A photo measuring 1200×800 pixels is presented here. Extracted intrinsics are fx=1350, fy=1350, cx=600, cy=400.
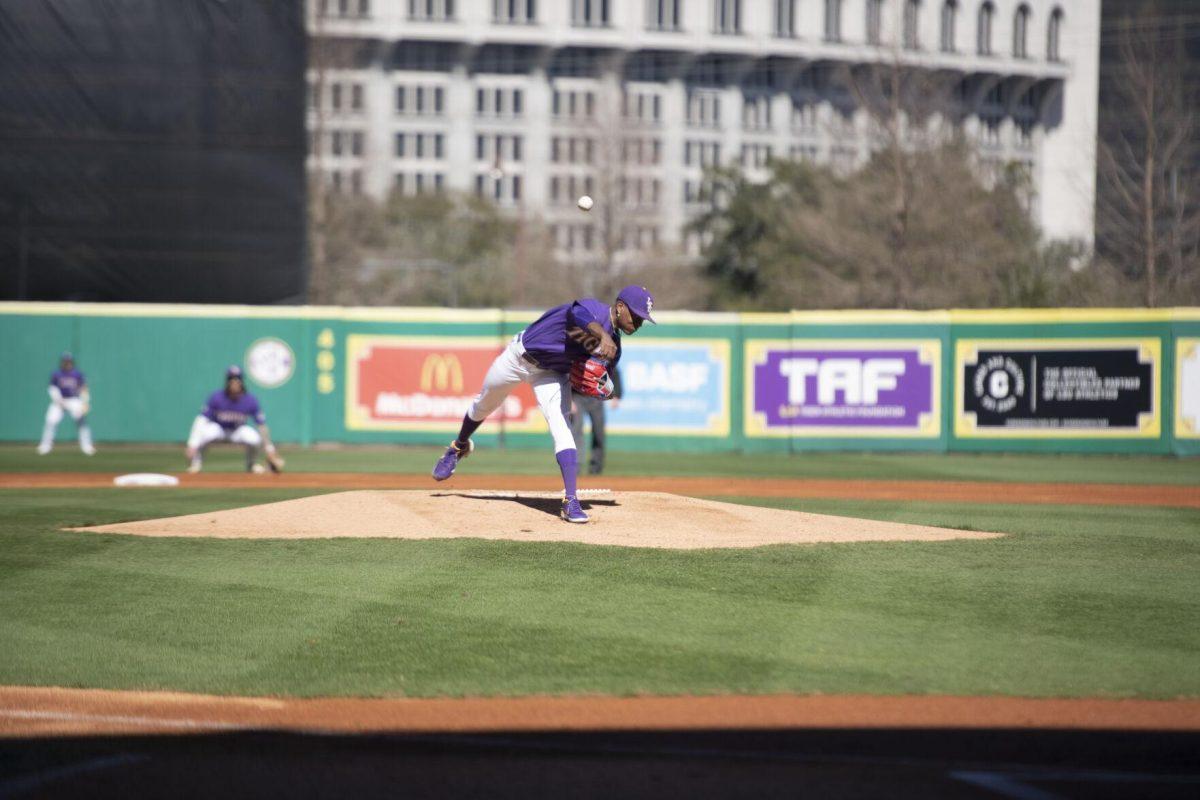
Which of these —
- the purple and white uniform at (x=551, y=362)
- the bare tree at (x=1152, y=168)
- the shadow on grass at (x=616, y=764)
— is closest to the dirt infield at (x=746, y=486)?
the purple and white uniform at (x=551, y=362)

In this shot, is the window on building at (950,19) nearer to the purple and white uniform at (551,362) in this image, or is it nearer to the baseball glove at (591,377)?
the purple and white uniform at (551,362)

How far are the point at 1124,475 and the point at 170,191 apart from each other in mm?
15873

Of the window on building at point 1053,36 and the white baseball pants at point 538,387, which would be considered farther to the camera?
the window on building at point 1053,36

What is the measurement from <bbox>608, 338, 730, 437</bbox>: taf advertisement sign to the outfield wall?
0.08 ft

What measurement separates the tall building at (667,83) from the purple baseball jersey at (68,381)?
151 feet

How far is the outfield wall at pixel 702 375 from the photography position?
873 inches

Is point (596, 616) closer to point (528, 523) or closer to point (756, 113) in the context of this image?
point (528, 523)

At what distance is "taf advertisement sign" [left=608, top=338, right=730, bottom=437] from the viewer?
76.0ft

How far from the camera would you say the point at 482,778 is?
14.5 ft

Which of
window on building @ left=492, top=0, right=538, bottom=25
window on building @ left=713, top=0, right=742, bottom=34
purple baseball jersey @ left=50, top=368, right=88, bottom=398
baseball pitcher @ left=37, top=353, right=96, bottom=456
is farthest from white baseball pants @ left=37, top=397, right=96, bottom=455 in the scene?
window on building @ left=713, top=0, right=742, bottom=34

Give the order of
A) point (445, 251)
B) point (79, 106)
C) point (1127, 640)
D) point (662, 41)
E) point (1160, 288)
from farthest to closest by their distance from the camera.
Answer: point (662, 41) → point (445, 251) → point (1160, 288) → point (79, 106) → point (1127, 640)

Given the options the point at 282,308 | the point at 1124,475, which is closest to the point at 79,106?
the point at 282,308

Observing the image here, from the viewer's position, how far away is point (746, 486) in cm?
1614

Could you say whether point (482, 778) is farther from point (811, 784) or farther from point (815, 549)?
point (815, 549)
